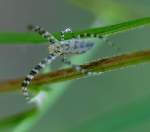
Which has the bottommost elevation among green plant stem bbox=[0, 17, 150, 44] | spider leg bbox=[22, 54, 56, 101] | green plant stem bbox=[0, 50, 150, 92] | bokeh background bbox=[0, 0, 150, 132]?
green plant stem bbox=[0, 50, 150, 92]

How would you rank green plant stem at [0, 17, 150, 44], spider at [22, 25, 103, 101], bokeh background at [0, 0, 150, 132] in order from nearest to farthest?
green plant stem at [0, 17, 150, 44]
spider at [22, 25, 103, 101]
bokeh background at [0, 0, 150, 132]

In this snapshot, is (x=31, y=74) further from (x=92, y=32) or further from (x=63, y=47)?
(x=92, y=32)

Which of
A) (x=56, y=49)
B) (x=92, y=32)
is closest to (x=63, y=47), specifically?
(x=56, y=49)

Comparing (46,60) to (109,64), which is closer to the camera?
(109,64)

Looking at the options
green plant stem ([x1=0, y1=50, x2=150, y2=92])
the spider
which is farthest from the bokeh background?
green plant stem ([x1=0, y1=50, x2=150, y2=92])

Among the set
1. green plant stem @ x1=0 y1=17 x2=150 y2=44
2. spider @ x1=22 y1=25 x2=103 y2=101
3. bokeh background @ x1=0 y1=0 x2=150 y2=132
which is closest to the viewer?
green plant stem @ x1=0 y1=17 x2=150 y2=44

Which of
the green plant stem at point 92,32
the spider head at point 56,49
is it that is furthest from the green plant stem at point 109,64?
the spider head at point 56,49

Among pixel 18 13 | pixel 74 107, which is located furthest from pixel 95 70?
pixel 18 13

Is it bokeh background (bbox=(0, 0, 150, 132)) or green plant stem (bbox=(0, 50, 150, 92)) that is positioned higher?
bokeh background (bbox=(0, 0, 150, 132))

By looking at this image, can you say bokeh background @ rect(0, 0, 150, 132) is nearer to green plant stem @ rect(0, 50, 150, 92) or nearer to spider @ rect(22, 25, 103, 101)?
spider @ rect(22, 25, 103, 101)
